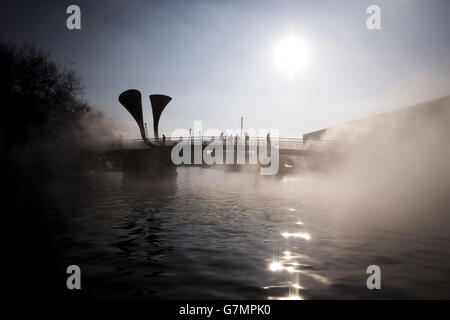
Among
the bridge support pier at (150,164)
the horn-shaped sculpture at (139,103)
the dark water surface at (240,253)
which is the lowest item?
the dark water surface at (240,253)

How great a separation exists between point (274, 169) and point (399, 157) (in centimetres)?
1709

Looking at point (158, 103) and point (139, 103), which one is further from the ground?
point (158, 103)

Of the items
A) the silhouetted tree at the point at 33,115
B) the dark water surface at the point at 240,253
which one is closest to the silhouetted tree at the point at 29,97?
the silhouetted tree at the point at 33,115

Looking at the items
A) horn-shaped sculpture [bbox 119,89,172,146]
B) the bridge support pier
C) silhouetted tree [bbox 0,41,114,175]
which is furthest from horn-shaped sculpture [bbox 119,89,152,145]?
silhouetted tree [bbox 0,41,114,175]

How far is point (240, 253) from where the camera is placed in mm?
7582

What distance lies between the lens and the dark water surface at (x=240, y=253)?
5375 mm

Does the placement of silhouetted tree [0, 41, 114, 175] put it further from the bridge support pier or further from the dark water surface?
the dark water surface

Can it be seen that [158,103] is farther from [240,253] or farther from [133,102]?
[240,253]

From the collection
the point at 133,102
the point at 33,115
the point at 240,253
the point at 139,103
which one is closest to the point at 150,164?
the point at 139,103

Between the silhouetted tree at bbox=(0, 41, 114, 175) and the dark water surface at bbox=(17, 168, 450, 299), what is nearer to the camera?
the dark water surface at bbox=(17, 168, 450, 299)

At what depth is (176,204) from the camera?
1625 centimetres

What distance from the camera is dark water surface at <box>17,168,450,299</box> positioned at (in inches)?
212

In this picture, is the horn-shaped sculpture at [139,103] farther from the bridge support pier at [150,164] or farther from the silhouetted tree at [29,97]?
the silhouetted tree at [29,97]
